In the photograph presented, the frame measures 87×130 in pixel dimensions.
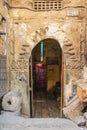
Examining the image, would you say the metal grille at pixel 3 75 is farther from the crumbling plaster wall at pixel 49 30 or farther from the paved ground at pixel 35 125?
the paved ground at pixel 35 125

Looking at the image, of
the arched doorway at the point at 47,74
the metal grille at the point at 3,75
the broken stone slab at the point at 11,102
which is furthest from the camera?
the arched doorway at the point at 47,74

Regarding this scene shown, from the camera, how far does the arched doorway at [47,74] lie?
10586mm

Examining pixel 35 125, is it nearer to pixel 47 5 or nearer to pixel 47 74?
pixel 47 5

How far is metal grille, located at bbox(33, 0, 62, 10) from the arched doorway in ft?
8.39

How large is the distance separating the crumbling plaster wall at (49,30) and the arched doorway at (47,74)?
244cm

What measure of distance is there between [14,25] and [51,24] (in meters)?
1.06

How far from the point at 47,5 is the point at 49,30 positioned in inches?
28.4

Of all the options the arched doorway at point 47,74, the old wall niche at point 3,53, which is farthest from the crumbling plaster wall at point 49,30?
the arched doorway at point 47,74

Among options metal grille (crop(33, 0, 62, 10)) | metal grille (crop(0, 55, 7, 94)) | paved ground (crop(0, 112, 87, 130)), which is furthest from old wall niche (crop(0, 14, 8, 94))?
paved ground (crop(0, 112, 87, 130))

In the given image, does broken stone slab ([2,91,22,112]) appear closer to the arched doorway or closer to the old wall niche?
the old wall niche

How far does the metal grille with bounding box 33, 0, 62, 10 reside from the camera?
7723 mm

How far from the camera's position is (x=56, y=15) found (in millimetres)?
7715

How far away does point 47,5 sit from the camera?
774 cm

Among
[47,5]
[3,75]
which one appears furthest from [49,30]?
[3,75]
